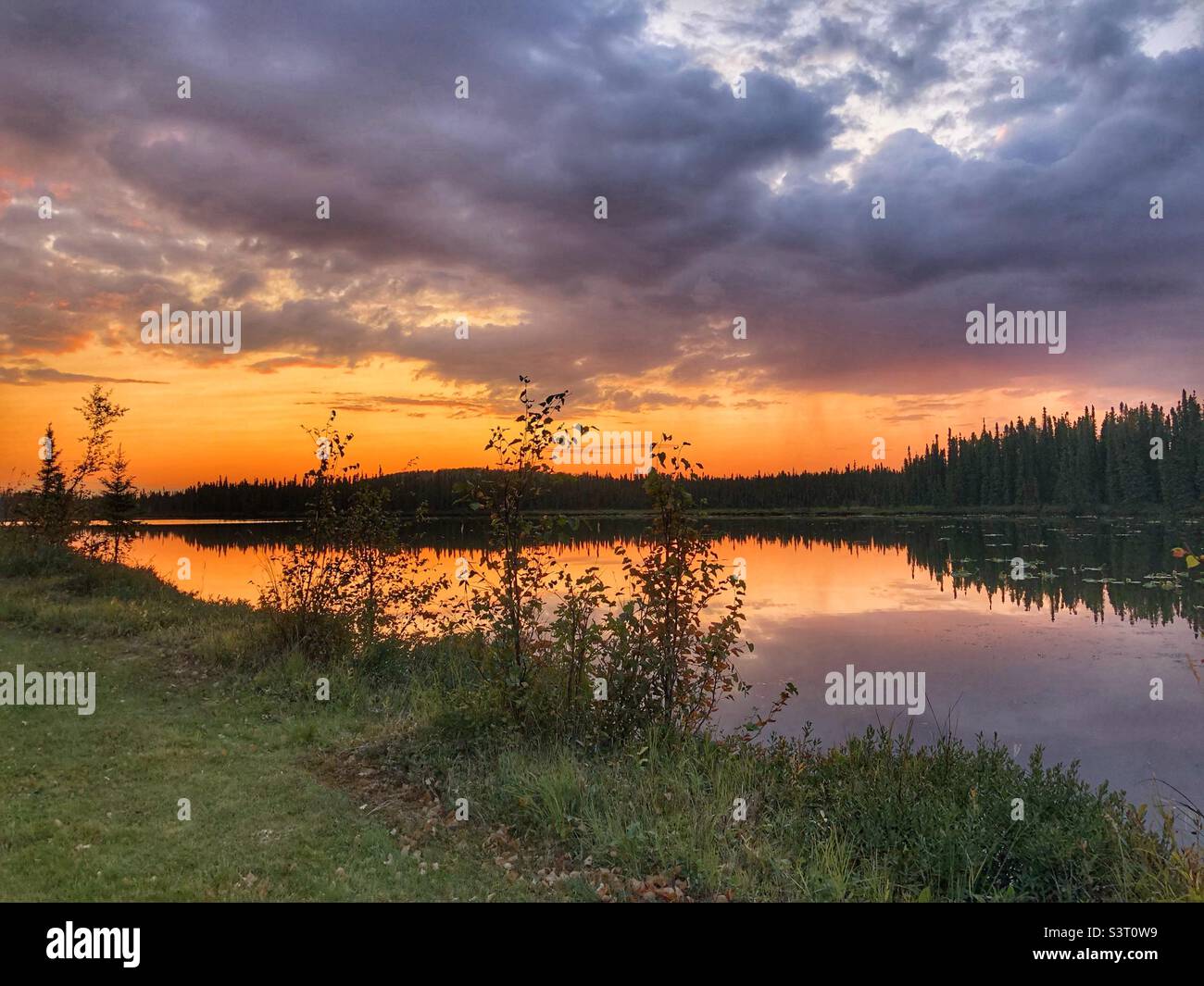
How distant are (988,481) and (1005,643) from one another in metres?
97.6

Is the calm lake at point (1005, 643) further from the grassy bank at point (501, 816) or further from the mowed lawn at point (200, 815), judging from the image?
the mowed lawn at point (200, 815)

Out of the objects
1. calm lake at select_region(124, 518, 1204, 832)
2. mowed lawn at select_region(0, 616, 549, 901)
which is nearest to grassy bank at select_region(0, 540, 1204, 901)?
mowed lawn at select_region(0, 616, 549, 901)

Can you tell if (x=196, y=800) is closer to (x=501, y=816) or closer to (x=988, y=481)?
(x=501, y=816)

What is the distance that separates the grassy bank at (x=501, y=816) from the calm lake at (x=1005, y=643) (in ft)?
6.54

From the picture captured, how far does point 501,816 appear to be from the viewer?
272 inches

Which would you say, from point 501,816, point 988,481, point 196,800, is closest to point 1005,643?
point 501,816

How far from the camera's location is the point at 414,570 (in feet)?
48.1

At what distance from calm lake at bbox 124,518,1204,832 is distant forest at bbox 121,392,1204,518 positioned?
22287mm

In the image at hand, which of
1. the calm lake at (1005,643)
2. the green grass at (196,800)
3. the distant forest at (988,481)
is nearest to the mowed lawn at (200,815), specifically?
the green grass at (196,800)

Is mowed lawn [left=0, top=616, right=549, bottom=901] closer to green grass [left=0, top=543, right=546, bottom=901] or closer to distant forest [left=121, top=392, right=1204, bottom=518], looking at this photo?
green grass [left=0, top=543, right=546, bottom=901]

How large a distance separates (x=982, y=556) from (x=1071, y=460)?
209 feet
